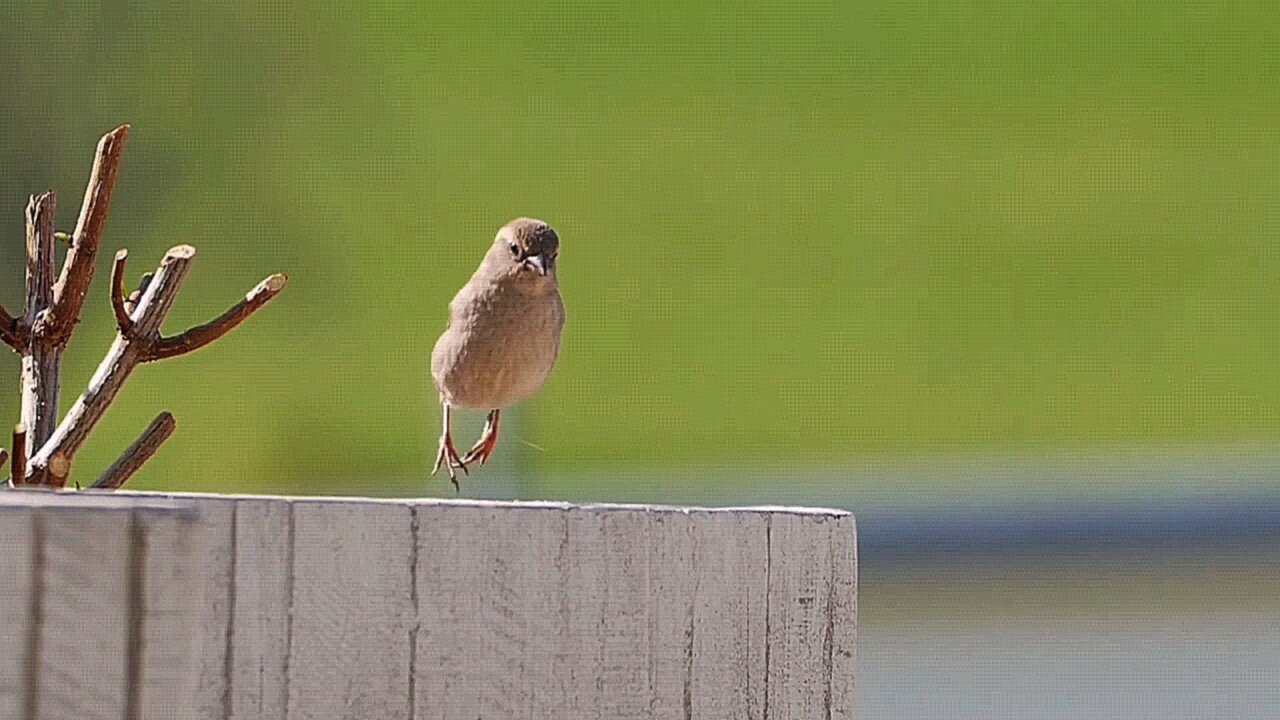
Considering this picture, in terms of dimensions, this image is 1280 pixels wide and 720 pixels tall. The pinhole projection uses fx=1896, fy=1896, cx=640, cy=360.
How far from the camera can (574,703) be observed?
0.90 metres

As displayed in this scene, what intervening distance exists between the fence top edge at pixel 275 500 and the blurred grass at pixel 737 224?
2.01 m

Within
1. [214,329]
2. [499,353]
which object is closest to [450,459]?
[499,353]

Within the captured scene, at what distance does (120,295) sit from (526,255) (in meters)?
0.35

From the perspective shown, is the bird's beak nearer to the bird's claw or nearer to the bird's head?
the bird's head

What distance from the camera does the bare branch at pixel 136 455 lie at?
1.42 metres

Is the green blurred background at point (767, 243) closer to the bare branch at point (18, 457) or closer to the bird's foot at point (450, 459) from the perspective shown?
the bird's foot at point (450, 459)

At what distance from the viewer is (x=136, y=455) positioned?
1462 mm

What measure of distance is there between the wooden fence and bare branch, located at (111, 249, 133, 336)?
23.3 inches

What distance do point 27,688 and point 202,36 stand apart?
2666 millimetres

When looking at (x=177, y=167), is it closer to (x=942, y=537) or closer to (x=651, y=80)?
(x=651, y=80)

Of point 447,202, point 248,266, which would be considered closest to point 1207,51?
point 447,202

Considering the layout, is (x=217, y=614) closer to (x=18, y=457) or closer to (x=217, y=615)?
(x=217, y=615)

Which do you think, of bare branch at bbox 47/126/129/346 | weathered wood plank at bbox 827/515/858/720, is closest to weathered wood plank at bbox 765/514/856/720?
weathered wood plank at bbox 827/515/858/720

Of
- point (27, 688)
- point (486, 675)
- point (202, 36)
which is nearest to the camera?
point (27, 688)
